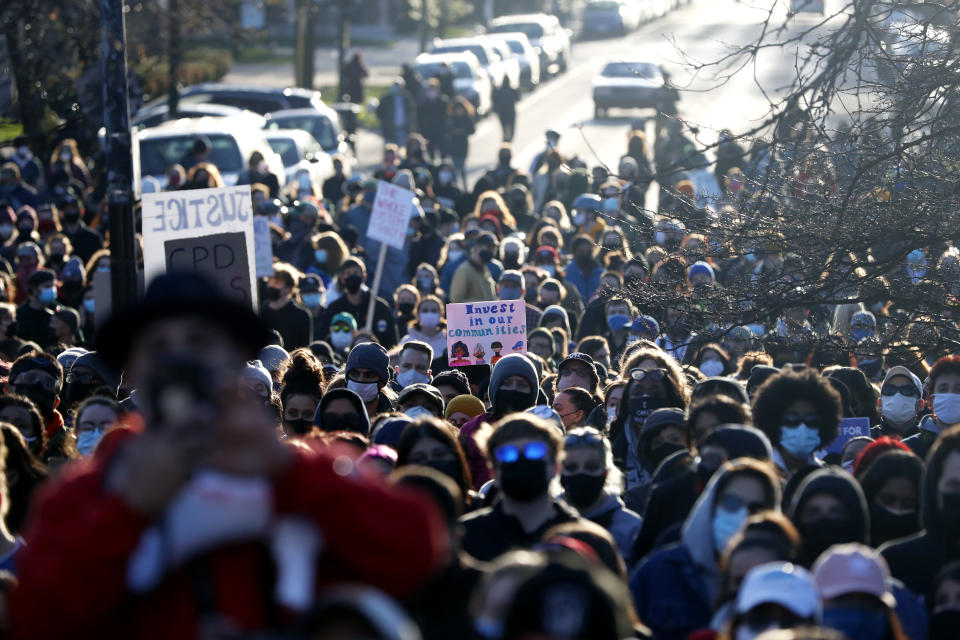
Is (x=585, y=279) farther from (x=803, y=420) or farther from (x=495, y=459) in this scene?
(x=495, y=459)

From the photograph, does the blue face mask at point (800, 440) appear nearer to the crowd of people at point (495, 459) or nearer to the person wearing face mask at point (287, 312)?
the crowd of people at point (495, 459)

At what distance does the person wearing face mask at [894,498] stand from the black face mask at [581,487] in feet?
3.55

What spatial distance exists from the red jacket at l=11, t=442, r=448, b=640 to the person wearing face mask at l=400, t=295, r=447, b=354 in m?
8.87

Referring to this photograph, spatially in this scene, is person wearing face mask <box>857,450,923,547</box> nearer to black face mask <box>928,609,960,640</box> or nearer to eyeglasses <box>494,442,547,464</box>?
black face mask <box>928,609,960,640</box>

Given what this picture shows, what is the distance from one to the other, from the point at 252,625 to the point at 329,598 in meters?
0.16

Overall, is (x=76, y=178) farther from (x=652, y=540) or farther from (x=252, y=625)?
(x=252, y=625)

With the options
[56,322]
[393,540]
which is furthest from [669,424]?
[56,322]

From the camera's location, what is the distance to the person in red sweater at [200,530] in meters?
2.79

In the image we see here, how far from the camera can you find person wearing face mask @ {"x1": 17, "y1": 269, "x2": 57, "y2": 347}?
12.3 m

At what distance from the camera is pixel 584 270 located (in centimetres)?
1468

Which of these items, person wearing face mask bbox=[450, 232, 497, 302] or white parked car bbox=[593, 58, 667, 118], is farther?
white parked car bbox=[593, 58, 667, 118]

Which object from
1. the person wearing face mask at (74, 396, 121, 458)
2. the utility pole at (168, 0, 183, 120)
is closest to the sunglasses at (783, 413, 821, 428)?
the person wearing face mask at (74, 396, 121, 458)

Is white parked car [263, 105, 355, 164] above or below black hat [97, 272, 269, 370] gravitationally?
below

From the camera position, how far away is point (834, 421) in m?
6.67
